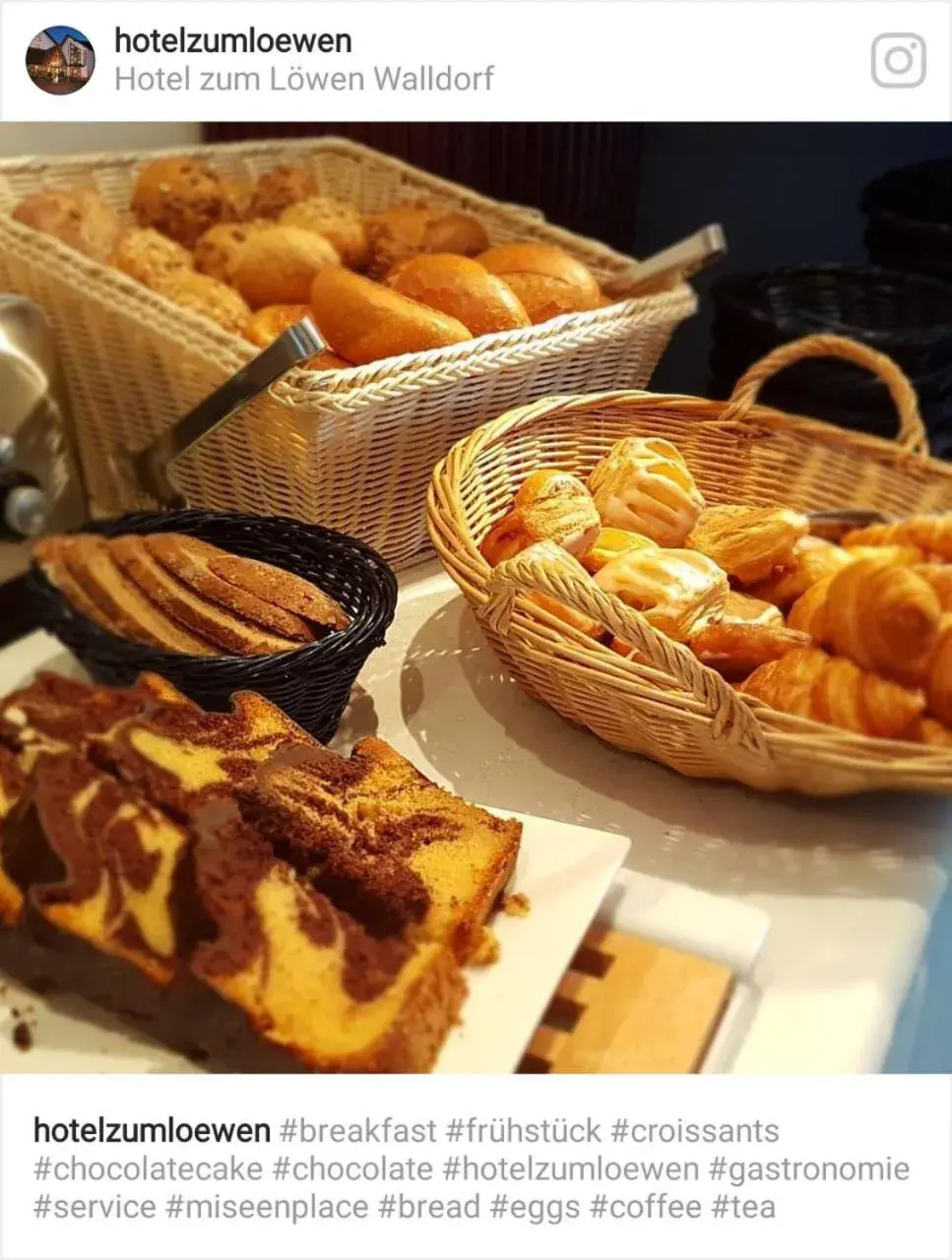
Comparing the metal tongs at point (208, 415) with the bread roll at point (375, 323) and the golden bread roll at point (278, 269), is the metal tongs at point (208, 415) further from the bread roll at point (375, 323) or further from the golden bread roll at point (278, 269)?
the golden bread roll at point (278, 269)

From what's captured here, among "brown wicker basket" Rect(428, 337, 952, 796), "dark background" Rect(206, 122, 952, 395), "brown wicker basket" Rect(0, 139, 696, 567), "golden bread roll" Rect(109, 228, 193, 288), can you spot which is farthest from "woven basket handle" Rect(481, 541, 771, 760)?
"golden bread roll" Rect(109, 228, 193, 288)

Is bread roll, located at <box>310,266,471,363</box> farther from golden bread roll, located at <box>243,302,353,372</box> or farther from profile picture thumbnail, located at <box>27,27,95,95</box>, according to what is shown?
profile picture thumbnail, located at <box>27,27,95,95</box>

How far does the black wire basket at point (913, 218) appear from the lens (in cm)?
81

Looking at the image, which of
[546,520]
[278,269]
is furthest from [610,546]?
[278,269]

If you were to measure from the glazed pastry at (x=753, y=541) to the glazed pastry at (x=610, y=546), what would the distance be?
42 millimetres

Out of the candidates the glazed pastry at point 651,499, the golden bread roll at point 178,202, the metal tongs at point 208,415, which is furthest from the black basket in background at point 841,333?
the golden bread roll at point 178,202

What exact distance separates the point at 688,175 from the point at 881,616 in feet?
1.34

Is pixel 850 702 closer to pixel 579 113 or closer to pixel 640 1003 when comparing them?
pixel 640 1003

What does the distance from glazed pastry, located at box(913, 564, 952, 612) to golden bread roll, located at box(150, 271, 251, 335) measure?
54 cm

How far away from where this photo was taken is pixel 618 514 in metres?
0.78

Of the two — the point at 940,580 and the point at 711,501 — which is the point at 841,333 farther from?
the point at 940,580

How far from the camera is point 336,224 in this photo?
1.02 meters

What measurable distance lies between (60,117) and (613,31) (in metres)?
0.34

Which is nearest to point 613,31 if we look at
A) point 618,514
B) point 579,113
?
point 579,113
